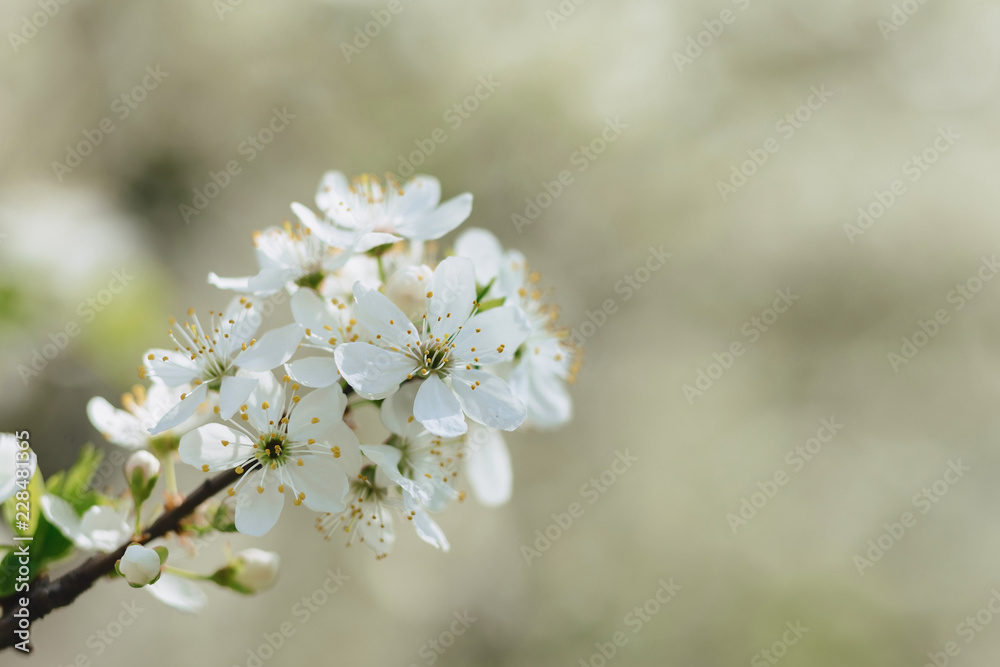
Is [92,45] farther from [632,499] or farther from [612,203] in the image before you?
[632,499]

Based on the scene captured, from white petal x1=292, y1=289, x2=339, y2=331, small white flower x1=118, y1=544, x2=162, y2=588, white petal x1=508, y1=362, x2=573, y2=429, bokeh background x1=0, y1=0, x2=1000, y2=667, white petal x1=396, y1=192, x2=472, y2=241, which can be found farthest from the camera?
bokeh background x1=0, y1=0, x2=1000, y2=667

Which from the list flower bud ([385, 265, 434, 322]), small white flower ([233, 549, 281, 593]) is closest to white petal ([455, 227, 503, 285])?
flower bud ([385, 265, 434, 322])

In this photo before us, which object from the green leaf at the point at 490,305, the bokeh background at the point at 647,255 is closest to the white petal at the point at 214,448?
the green leaf at the point at 490,305

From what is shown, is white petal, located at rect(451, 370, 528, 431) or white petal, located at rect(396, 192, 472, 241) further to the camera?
white petal, located at rect(396, 192, 472, 241)

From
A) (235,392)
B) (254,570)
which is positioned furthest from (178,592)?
(235,392)

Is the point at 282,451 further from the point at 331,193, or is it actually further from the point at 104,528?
the point at 331,193

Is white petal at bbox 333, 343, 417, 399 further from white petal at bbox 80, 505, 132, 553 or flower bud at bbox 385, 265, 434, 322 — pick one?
white petal at bbox 80, 505, 132, 553

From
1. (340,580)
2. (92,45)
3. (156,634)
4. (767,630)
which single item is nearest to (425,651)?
(340,580)

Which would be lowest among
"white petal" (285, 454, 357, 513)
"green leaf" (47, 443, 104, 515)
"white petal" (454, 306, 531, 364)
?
"green leaf" (47, 443, 104, 515)
